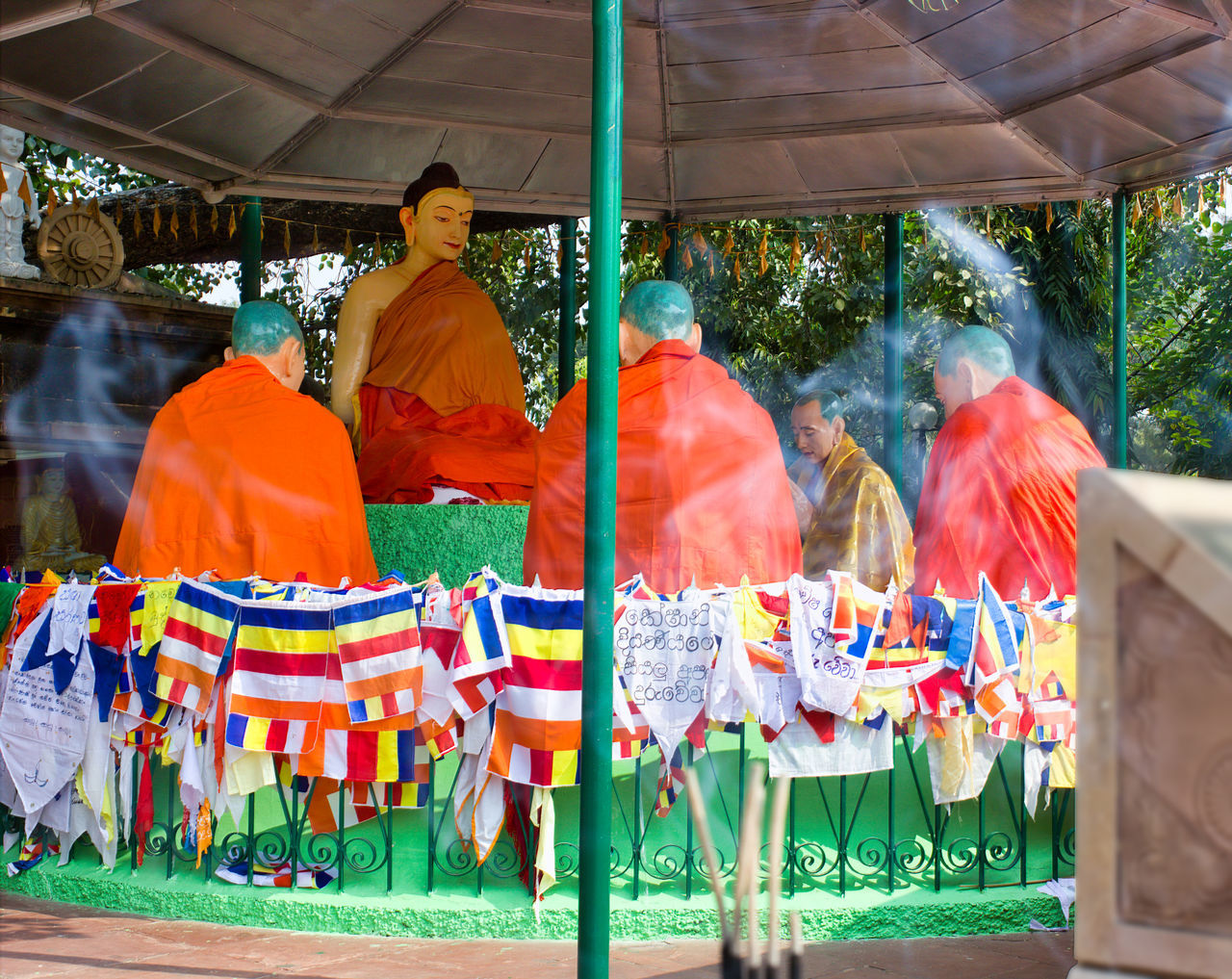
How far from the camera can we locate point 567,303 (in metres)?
8.84

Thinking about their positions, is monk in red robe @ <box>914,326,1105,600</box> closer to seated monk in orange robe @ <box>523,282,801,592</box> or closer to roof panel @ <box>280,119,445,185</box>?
seated monk in orange robe @ <box>523,282,801,592</box>

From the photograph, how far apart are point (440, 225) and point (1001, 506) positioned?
3.71m

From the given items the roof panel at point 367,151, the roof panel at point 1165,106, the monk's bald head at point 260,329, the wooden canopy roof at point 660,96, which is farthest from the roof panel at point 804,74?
the monk's bald head at point 260,329

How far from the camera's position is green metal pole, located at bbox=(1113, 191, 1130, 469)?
24.5ft

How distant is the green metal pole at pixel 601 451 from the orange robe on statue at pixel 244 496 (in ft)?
8.24

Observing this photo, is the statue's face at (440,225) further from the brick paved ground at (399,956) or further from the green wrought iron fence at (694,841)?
the brick paved ground at (399,956)

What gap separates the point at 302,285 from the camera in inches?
568

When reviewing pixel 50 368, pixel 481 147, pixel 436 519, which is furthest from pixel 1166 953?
pixel 50 368

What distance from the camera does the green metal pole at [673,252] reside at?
8.71m

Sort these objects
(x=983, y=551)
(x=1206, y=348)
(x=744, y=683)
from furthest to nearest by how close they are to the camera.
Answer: (x=1206, y=348), (x=983, y=551), (x=744, y=683)

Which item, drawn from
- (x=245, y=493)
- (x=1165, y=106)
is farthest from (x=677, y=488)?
(x=1165, y=106)

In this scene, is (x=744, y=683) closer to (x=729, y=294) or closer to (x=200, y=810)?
(x=200, y=810)

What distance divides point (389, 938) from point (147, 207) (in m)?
8.57

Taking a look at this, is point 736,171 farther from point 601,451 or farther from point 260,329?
point 601,451
